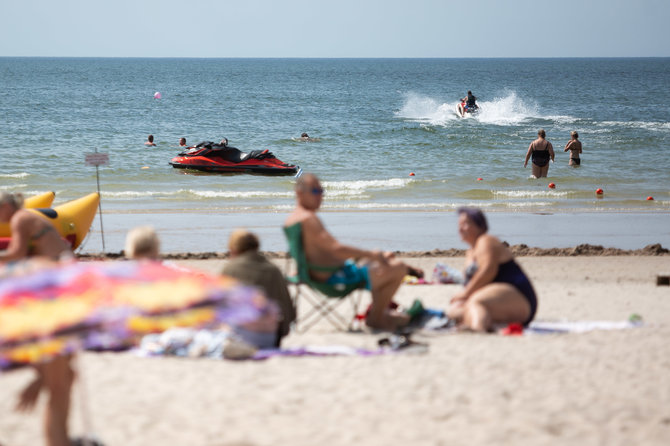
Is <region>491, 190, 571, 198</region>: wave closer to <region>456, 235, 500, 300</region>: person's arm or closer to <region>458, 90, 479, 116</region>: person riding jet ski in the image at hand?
<region>456, 235, 500, 300</region>: person's arm

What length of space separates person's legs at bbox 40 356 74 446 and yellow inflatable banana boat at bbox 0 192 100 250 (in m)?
5.51

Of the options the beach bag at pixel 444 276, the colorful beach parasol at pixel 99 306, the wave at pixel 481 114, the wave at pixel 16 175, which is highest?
the wave at pixel 481 114

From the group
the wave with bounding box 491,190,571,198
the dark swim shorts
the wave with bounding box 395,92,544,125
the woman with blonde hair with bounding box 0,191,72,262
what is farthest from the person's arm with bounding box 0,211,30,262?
the wave with bounding box 395,92,544,125

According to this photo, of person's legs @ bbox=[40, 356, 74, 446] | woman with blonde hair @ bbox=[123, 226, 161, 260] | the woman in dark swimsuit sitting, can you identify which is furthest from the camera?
the woman in dark swimsuit sitting

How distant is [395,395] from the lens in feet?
14.0

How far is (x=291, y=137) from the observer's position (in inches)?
1154

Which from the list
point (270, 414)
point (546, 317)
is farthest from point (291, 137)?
point (270, 414)

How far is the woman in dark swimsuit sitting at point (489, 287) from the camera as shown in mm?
5500

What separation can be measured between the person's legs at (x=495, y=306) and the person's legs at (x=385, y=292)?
0.53 metres

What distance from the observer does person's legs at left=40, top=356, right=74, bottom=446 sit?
119 inches

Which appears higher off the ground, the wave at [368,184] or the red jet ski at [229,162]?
the red jet ski at [229,162]

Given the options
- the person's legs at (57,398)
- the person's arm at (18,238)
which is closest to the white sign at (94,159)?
the person's arm at (18,238)

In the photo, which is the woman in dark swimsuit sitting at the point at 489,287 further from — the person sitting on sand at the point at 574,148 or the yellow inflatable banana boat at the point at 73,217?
the person sitting on sand at the point at 574,148

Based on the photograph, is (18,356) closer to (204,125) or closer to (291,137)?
(291,137)
